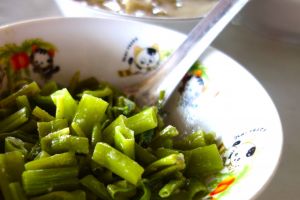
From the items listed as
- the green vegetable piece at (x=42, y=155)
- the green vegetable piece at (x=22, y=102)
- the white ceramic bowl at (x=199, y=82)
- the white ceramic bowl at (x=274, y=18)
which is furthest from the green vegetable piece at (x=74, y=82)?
the white ceramic bowl at (x=274, y=18)

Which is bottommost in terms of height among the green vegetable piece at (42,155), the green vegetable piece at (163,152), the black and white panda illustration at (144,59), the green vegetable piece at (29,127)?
the green vegetable piece at (42,155)

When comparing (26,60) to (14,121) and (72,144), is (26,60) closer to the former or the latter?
(14,121)

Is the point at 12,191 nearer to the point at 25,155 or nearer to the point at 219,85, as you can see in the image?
the point at 25,155

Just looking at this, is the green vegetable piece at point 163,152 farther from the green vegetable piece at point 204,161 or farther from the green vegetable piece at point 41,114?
the green vegetable piece at point 41,114

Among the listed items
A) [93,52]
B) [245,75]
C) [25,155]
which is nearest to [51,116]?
[25,155]

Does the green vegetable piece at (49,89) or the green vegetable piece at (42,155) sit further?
the green vegetable piece at (49,89)

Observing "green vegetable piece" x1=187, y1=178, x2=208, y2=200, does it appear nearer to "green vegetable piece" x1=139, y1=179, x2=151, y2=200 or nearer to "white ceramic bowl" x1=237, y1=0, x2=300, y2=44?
"green vegetable piece" x1=139, y1=179, x2=151, y2=200
